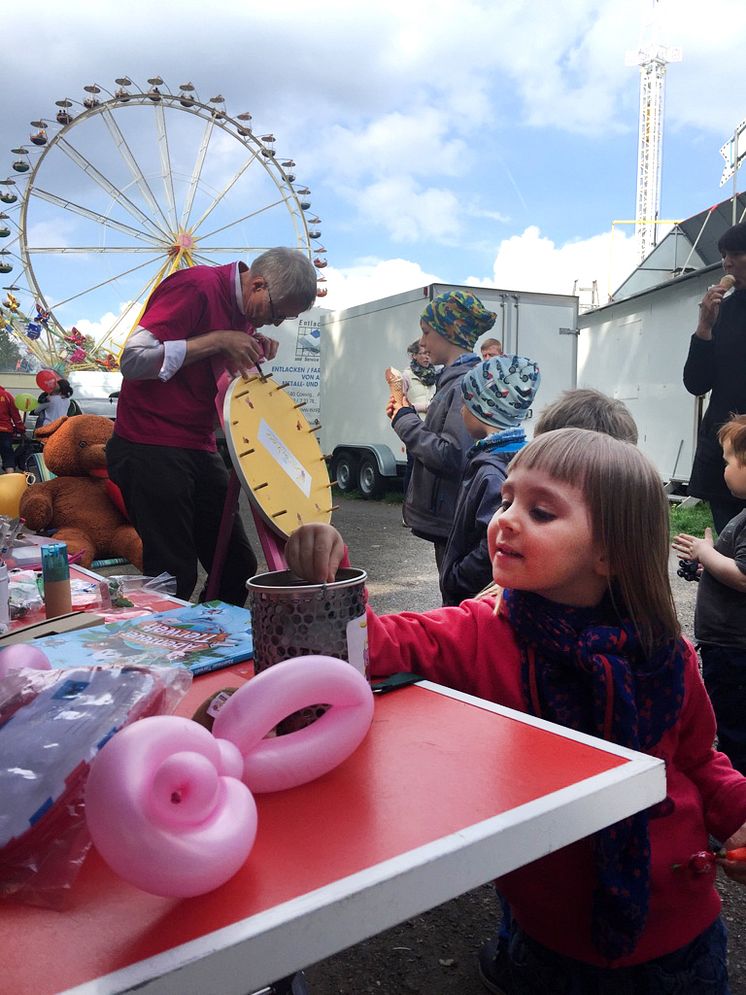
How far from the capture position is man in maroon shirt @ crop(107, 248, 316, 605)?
277cm

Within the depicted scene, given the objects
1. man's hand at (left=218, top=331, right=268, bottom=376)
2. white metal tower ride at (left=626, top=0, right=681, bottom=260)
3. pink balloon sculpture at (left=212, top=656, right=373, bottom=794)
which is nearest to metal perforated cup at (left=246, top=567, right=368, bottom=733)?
pink balloon sculpture at (left=212, top=656, right=373, bottom=794)

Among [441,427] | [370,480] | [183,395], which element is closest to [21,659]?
[183,395]

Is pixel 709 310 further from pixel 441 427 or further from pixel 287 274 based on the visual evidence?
pixel 287 274

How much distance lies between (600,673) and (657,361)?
32.1 ft

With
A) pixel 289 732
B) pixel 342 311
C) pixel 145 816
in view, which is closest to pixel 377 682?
pixel 289 732

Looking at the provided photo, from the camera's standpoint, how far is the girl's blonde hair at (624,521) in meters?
1.20

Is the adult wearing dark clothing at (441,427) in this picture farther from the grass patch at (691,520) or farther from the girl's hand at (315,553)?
the grass patch at (691,520)

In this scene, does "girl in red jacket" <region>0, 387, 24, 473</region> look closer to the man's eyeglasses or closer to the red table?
the man's eyeglasses

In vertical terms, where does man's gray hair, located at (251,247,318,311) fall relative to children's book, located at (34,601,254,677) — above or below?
above

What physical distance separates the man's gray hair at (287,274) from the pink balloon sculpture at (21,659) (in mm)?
2002

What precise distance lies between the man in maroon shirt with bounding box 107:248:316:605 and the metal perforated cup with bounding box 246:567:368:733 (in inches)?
72.6

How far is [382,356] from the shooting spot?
11.3 metres

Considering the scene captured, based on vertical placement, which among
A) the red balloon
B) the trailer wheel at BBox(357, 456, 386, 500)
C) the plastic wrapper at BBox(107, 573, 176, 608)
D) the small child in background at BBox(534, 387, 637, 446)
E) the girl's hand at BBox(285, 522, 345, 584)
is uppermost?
the red balloon

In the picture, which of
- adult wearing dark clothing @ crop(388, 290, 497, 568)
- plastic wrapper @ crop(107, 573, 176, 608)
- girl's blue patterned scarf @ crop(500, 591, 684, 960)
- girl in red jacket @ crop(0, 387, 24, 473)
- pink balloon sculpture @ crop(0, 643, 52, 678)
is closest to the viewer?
pink balloon sculpture @ crop(0, 643, 52, 678)
